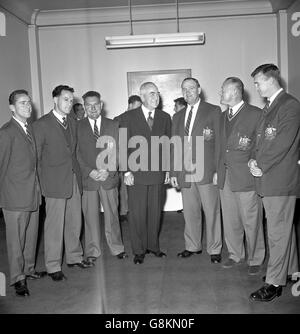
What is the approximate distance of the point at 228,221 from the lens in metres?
4.09

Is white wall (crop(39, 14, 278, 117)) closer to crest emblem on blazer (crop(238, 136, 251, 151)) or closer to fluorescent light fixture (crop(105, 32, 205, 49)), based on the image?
fluorescent light fixture (crop(105, 32, 205, 49))

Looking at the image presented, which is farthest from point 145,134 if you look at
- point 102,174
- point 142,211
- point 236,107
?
point 236,107

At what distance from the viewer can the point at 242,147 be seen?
3775 millimetres

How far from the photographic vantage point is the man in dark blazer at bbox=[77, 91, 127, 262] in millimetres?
4223

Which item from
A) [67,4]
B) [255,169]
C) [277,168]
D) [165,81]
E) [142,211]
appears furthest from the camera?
[165,81]

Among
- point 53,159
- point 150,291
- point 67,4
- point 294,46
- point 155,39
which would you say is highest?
point 67,4

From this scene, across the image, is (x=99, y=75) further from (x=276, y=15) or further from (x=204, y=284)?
(x=204, y=284)

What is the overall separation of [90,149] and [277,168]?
1.88 meters

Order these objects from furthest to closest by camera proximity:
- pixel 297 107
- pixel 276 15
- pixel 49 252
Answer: pixel 276 15, pixel 49 252, pixel 297 107

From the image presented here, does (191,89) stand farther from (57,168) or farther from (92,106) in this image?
(57,168)

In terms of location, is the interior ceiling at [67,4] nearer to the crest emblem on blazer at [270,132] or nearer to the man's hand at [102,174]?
the man's hand at [102,174]

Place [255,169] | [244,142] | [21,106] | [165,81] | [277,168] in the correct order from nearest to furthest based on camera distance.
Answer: [277,168], [255,169], [21,106], [244,142], [165,81]
